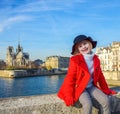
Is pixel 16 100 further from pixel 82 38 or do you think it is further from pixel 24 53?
pixel 24 53

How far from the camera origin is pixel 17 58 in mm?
159250

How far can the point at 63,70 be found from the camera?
147 meters

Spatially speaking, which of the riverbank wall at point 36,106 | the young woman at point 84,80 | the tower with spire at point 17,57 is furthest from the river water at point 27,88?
the tower with spire at point 17,57

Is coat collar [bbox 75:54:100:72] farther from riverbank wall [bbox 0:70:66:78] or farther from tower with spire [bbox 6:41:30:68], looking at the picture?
tower with spire [bbox 6:41:30:68]

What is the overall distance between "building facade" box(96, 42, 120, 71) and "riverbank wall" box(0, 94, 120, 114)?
277ft

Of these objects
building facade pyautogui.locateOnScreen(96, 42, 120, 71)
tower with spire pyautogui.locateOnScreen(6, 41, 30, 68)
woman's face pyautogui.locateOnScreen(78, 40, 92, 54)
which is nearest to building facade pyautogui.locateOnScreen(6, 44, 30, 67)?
tower with spire pyautogui.locateOnScreen(6, 41, 30, 68)

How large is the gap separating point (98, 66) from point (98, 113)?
0.83 m

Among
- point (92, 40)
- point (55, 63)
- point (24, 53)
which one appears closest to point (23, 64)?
point (24, 53)

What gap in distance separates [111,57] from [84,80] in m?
88.4

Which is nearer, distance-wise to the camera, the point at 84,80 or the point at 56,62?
the point at 84,80

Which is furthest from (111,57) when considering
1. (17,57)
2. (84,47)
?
(84,47)

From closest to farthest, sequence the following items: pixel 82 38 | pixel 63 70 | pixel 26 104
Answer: pixel 26 104
pixel 82 38
pixel 63 70

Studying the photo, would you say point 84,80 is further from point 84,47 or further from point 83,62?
point 84,47

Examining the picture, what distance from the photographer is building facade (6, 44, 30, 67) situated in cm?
15700
